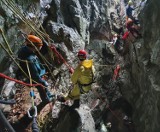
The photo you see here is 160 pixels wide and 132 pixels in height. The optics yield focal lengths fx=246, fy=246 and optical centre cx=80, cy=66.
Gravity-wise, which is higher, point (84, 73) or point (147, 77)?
point (84, 73)

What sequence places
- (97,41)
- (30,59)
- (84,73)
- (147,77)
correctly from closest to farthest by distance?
(30,59), (84,73), (147,77), (97,41)

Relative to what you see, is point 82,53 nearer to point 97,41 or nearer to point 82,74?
A: point 82,74

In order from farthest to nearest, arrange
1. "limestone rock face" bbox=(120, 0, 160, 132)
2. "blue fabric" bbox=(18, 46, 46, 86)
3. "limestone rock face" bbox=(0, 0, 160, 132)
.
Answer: "limestone rock face" bbox=(0, 0, 160, 132)
"limestone rock face" bbox=(120, 0, 160, 132)
"blue fabric" bbox=(18, 46, 46, 86)

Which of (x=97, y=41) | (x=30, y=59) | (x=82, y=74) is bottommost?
(x=82, y=74)

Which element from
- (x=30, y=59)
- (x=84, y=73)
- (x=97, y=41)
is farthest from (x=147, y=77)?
(x=97, y=41)

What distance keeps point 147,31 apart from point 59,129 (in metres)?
4.33

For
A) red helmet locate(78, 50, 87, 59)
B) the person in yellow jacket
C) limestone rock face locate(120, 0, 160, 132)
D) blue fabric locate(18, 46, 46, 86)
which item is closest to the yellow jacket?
the person in yellow jacket

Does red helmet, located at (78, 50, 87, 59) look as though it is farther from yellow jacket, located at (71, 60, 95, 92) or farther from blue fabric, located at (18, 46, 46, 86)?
blue fabric, located at (18, 46, 46, 86)

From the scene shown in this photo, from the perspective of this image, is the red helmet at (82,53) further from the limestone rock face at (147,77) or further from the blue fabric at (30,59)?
the limestone rock face at (147,77)

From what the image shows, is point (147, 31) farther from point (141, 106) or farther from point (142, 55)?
point (141, 106)

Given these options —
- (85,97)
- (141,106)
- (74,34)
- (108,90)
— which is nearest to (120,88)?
(108,90)

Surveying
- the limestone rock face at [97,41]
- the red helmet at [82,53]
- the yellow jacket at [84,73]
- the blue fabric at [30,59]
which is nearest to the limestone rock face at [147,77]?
the limestone rock face at [97,41]

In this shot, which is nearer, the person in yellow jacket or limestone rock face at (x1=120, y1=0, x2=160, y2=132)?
the person in yellow jacket

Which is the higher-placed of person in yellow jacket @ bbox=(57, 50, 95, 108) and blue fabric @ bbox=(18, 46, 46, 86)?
blue fabric @ bbox=(18, 46, 46, 86)
